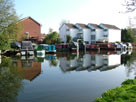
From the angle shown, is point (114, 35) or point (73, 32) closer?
point (73, 32)

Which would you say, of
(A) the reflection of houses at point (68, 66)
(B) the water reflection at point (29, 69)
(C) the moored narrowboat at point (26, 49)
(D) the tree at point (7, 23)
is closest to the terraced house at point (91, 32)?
(C) the moored narrowboat at point (26, 49)

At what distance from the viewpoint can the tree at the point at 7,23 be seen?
75.8 feet

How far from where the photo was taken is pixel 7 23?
2358 centimetres

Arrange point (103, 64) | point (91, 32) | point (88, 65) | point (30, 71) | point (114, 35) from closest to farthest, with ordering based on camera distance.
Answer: point (30, 71)
point (88, 65)
point (103, 64)
point (91, 32)
point (114, 35)

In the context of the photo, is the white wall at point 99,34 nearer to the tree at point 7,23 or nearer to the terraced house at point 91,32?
the terraced house at point 91,32

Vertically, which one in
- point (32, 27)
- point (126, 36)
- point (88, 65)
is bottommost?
point (88, 65)

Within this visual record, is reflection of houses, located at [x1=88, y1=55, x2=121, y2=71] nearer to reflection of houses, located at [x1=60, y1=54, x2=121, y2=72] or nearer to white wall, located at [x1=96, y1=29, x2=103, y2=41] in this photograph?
reflection of houses, located at [x1=60, y1=54, x2=121, y2=72]

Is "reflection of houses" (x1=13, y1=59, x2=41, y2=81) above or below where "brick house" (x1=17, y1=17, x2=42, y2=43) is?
below

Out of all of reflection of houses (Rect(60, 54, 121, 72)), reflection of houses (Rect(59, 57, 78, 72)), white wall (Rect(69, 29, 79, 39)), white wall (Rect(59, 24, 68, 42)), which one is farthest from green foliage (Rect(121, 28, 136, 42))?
reflection of houses (Rect(59, 57, 78, 72))

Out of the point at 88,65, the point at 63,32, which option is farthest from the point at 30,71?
the point at 63,32

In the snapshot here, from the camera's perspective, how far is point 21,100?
17.6ft

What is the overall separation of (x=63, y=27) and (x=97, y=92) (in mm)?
55914

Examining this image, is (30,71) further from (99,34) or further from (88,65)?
(99,34)

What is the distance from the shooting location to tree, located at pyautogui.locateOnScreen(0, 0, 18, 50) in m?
23.1
